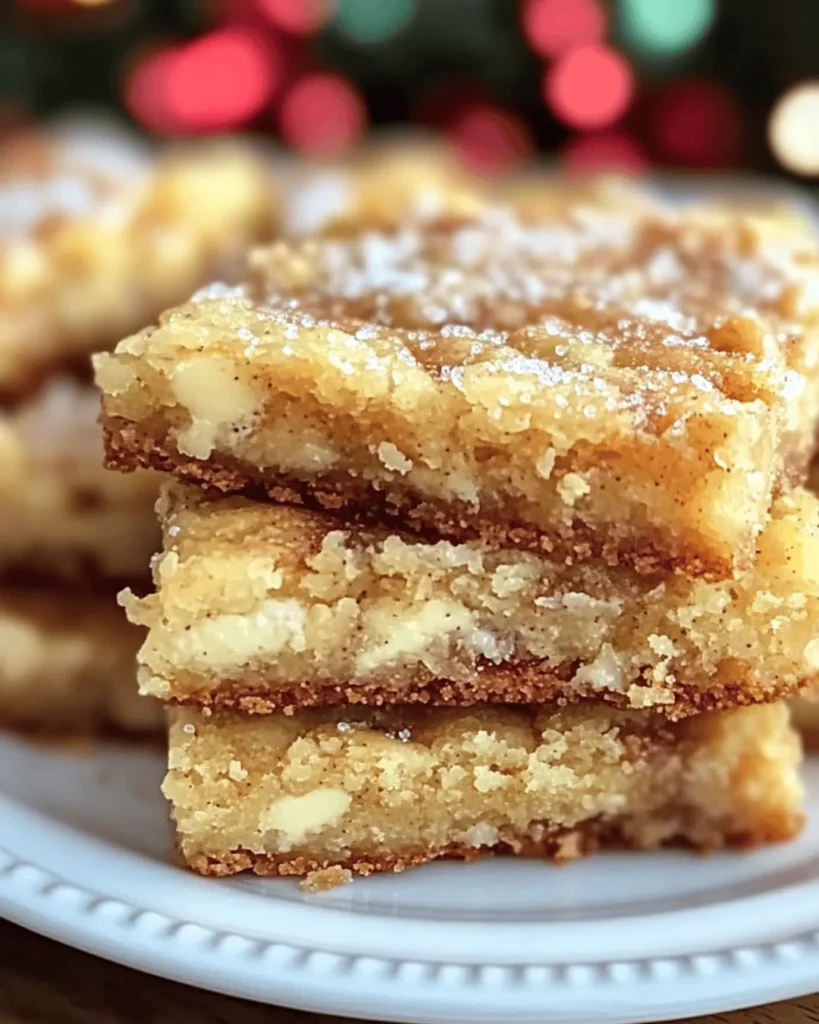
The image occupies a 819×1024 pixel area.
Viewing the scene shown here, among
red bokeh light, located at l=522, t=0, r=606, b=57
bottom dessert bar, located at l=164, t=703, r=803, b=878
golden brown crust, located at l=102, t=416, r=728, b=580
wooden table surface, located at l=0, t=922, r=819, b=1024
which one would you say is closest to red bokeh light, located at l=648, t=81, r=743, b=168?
red bokeh light, located at l=522, t=0, r=606, b=57

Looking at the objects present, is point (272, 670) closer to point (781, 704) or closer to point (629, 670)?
point (629, 670)

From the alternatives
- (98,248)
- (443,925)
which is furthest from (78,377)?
(443,925)

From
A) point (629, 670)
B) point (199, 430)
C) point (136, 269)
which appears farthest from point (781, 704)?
point (136, 269)

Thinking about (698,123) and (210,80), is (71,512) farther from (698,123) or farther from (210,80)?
(698,123)

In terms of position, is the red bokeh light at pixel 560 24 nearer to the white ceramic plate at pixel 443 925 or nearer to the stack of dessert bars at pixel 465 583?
the stack of dessert bars at pixel 465 583

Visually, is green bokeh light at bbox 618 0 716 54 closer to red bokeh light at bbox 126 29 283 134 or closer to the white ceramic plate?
red bokeh light at bbox 126 29 283 134

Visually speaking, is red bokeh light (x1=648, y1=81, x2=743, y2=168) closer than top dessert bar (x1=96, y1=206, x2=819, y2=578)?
No
